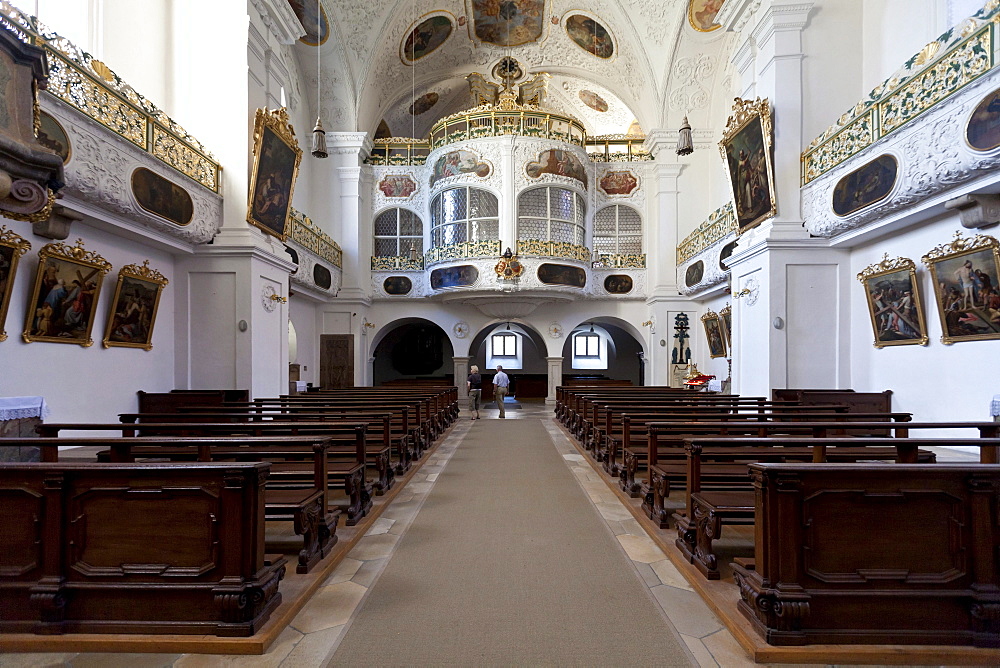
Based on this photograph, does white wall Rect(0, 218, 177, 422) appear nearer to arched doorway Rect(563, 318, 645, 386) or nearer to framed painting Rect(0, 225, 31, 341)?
framed painting Rect(0, 225, 31, 341)

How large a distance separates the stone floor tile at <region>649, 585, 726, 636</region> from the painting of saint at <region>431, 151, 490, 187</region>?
14.5 metres

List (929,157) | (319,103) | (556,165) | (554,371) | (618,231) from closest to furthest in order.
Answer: (929,157), (319,103), (556,165), (618,231), (554,371)

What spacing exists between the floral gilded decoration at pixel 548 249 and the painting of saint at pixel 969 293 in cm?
1006

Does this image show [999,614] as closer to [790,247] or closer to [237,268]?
[790,247]

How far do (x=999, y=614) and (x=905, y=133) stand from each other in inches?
252

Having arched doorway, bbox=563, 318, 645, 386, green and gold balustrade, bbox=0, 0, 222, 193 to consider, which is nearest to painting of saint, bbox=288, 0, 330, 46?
green and gold balustrade, bbox=0, 0, 222, 193

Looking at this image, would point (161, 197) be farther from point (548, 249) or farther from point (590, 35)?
point (590, 35)

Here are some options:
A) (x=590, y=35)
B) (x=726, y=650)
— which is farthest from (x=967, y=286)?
(x=590, y=35)

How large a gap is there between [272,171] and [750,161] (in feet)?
27.9

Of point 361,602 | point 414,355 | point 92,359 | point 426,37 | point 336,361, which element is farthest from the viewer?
point 414,355

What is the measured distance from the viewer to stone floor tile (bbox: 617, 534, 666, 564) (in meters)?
3.99

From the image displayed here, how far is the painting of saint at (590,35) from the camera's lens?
1700 cm

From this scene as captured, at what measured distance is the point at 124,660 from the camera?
265cm

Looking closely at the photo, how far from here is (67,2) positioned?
833cm
